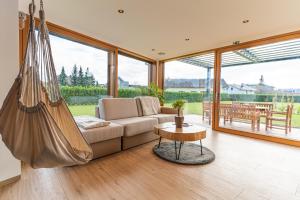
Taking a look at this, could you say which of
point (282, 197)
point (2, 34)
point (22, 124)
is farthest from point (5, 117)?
point (282, 197)

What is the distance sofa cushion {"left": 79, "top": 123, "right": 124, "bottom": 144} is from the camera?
2223mm

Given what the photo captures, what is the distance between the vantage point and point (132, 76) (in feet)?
16.5

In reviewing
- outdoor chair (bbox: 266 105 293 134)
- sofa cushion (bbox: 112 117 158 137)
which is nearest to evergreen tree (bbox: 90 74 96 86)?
sofa cushion (bbox: 112 117 158 137)

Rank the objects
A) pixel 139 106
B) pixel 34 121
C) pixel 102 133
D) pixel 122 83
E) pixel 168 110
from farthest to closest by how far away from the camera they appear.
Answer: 1. pixel 122 83
2. pixel 168 110
3. pixel 139 106
4. pixel 102 133
5. pixel 34 121

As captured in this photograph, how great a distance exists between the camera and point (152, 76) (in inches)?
230

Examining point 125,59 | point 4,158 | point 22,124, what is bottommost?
point 4,158

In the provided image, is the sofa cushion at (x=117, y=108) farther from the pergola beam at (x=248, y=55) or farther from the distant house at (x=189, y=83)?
the pergola beam at (x=248, y=55)

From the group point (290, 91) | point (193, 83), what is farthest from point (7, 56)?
point (290, 91)

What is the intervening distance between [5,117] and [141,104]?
9.51ft

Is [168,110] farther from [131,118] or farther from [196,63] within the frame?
[196,63]

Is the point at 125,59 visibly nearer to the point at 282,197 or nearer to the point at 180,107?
the point at 180,107

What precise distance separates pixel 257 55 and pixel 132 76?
3.40 meters

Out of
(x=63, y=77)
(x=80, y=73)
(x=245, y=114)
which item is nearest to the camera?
(x=63, y=77)

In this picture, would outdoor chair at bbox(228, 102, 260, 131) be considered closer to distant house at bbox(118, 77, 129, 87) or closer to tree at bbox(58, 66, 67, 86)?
distant house at bbox(118, 77, 129, 87)
